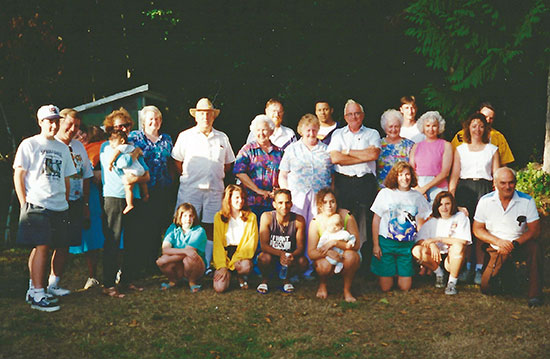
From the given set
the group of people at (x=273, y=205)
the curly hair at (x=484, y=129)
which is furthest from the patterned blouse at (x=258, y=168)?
the curly hair at (x=484, y=129)

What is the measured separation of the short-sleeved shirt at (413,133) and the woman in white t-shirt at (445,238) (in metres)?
0.99

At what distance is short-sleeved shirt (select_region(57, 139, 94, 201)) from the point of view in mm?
6059

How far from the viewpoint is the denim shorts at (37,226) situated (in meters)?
5.52

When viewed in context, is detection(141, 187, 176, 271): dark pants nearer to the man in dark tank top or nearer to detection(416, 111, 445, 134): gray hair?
the man in dark tank top

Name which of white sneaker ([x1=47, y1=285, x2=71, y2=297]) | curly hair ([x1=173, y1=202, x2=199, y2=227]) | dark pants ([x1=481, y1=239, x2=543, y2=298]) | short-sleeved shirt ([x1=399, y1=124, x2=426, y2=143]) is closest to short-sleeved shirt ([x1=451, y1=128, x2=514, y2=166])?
short-sleeved shirt ([x1=399, y1=124, x2=426, y2=143])

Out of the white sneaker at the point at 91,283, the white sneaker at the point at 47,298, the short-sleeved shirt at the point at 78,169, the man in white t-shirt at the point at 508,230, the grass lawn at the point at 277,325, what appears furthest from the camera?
the white sneaker at the point at 91,283

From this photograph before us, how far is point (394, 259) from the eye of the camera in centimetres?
639

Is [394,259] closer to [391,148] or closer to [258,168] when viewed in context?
[391,148]

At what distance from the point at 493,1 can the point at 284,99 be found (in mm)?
5172

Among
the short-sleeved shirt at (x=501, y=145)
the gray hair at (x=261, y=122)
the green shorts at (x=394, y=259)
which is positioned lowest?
the green shorts at (x=394, y=259)

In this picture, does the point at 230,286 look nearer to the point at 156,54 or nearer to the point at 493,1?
the point at 493,1

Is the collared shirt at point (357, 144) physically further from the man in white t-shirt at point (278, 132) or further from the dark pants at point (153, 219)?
the dark pants at point (153, 219)

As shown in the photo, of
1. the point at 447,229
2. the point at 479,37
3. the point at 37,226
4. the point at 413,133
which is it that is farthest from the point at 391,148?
the point at 479,37

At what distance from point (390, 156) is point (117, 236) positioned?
305 centimetres
